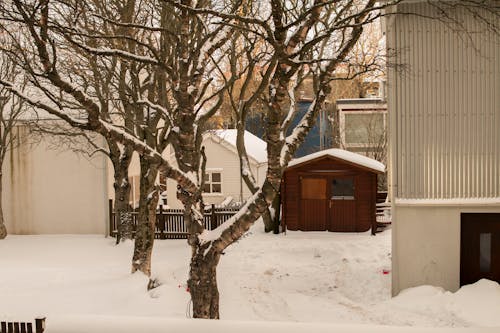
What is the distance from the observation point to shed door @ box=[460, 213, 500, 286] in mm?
11656

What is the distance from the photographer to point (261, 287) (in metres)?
12.7

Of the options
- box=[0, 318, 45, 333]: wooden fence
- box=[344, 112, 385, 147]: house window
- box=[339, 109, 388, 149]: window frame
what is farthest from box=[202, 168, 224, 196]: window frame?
box=[0, 318, 45, 333]: wooden fence

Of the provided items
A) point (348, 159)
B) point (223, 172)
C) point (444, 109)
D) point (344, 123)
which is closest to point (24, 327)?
point (444, 109)

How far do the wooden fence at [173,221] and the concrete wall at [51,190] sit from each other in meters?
0.80

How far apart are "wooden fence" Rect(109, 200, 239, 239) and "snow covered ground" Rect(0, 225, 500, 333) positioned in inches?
76.6

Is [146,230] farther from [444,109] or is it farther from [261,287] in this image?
[444,109]

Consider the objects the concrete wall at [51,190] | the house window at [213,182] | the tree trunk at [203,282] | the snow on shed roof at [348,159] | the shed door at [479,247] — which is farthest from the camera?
the house window at [213,182]

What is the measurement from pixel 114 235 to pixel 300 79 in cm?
1001

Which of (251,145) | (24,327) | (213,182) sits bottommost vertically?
(24,327)

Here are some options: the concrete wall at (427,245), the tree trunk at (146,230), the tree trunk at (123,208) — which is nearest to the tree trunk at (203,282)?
the tree trunk at (146,230)

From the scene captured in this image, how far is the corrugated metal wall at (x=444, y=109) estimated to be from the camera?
11.5m

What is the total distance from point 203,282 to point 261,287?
15.3 ft

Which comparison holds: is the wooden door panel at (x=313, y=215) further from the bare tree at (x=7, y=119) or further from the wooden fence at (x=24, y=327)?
the wooden fence at (x=24, y=327)

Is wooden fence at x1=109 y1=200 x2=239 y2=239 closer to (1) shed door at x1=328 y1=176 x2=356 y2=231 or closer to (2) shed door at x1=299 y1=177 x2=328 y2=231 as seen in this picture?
(2) shed door at x1=299 y1=177 x2=328 y2=231
